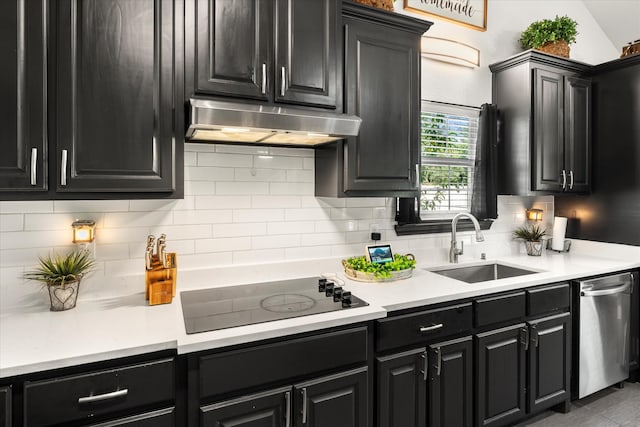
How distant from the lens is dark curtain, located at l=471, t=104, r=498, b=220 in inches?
123

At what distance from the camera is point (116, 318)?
167 centimetres

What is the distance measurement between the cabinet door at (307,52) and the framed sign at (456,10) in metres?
1.20

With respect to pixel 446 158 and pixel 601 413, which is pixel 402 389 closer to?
pixel 601 413

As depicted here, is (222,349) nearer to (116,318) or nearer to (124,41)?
(116,318)

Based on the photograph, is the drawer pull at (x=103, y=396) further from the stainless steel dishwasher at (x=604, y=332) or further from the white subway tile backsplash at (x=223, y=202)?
the stainless steel dishwasher at (x=604, y=332)

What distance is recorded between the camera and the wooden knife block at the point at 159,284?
184 centimetres

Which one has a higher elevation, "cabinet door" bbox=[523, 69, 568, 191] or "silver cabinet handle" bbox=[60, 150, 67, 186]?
"cabinet door" bbox=[523, 69, 568, 191]

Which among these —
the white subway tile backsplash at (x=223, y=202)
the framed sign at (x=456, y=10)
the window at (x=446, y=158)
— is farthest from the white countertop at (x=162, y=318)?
the framed sign at (x=456, y=10)

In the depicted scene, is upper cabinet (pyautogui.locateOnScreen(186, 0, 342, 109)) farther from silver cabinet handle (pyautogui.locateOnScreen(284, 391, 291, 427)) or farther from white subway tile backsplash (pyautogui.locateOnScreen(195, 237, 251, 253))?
silver cabinet handle (pyautogui.locateOnScreen(284, 391, 291, 427))

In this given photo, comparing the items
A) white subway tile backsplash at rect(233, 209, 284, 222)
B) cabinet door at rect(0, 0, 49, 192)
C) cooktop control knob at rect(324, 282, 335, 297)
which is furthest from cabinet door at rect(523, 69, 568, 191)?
cabinet door at rect(0, 0, 49, 192)

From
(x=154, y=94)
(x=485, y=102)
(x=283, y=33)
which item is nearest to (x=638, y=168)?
(x=485, y=102)

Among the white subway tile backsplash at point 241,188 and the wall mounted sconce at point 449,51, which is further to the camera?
the wall mounted sconce at point 449,51

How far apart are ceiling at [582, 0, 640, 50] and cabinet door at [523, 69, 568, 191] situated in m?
1.24

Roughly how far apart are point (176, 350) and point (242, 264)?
881mm
